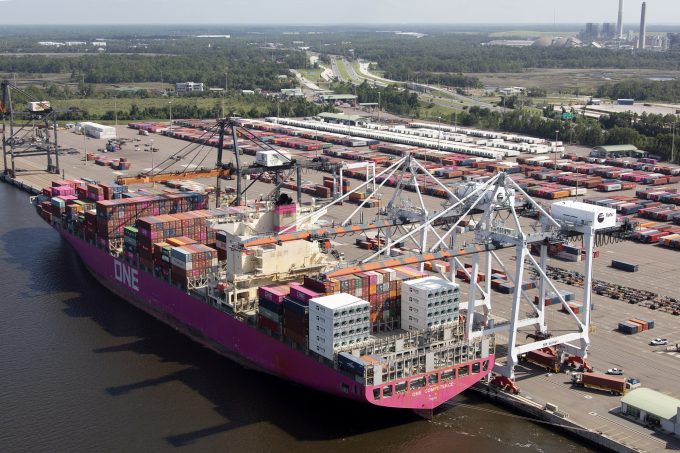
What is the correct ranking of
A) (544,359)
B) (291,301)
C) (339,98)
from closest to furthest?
(291,301) < (544,359) < (339,98)

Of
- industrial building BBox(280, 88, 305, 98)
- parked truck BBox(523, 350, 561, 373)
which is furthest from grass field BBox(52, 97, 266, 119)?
parked truck BBox(523, 350, 561, 373)

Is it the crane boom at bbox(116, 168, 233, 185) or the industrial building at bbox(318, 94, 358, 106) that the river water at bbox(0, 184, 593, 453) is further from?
the industrial building at bbox(318, 94, 358, 106)

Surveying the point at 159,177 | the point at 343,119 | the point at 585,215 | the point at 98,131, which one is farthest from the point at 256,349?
the point at 343,119

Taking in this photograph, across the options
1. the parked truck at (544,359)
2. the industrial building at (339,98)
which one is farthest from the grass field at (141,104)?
the parked truck at (544,359)

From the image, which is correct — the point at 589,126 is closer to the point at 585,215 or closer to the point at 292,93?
the point at 292,93

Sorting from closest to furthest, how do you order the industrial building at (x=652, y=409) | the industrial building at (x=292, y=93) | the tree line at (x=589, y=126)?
the industrial building at (x=652, y=409)
the tree line at (x=589, y=126)
the industrial building at (x=292, y=93)

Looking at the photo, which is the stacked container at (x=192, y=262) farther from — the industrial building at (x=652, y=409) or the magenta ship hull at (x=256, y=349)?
the industrial building at (x=652, y=409)
